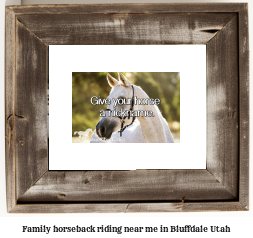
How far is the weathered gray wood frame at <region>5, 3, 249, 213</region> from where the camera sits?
0.49 m

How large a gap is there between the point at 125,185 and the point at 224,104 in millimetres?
299

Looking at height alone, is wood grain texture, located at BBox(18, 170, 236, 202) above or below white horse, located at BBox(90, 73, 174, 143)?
below

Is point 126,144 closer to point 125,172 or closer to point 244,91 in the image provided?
point 125,172

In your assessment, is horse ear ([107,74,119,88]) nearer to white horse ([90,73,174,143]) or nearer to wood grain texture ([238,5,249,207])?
white horse ([90,73,174,143])

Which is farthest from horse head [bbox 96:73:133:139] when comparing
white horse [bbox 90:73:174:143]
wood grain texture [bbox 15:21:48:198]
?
wood grain texture [bbox 15:21:48:198]

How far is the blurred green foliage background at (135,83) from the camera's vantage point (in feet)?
1.66

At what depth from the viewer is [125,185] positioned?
1.65ft

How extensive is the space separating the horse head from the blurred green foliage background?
1cm

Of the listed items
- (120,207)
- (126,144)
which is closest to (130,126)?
(126,144)

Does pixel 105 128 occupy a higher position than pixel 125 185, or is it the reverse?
pixel 105 128

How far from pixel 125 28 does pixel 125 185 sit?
1.20ft
